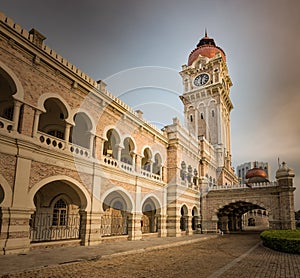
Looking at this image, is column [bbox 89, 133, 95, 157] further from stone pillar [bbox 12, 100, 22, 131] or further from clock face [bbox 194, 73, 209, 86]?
clock face [bbox 194, 73, 209, 86]

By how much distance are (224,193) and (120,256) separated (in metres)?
16.9

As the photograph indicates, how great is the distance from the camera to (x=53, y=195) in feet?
50.2

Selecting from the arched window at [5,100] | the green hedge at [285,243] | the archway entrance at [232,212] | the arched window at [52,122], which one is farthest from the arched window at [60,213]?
the archway entrance at [232,212]

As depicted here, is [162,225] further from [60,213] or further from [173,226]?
[60,213]

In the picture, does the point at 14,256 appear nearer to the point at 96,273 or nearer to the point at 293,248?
the point at 96,273

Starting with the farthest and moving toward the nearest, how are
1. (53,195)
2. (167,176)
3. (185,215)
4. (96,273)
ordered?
(185,215), (167,176), (53,195), (96,273)

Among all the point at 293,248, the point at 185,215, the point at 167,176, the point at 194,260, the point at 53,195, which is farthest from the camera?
the point at 185,215

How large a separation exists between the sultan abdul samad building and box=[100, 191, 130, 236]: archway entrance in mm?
77

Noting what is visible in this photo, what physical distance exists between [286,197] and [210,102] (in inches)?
736

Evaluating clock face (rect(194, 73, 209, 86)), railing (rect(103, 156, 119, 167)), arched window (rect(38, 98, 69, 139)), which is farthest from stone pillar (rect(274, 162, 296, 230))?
clock face (rect(194, 73, 209, 86))

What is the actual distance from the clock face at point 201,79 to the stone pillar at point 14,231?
1300 inches

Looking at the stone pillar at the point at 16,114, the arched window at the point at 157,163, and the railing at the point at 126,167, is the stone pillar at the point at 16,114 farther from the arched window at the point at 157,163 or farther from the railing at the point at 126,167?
the arched window at the point at 157,163

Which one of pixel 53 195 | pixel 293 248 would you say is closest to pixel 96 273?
pixel 53 195

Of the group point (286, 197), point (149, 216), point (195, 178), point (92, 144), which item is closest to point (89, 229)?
point (92, 144)
